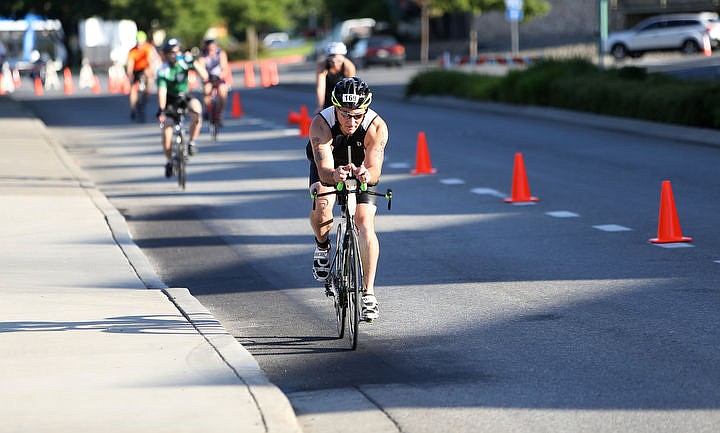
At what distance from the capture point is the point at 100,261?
1284 cm

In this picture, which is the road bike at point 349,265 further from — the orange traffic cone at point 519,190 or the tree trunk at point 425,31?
the tree trunk at point 425,31

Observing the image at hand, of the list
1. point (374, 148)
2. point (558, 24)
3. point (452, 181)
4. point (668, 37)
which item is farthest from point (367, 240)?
point (558, 24)

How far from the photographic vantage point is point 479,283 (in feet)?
38.3

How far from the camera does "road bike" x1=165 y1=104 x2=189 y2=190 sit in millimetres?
19469

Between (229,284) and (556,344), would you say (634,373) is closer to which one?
(556,344)

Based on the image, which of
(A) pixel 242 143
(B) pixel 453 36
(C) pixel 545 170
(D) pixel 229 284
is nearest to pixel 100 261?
(D) pixel 229 284

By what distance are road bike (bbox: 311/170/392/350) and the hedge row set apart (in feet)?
60.8

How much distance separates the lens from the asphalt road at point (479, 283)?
25.1ft

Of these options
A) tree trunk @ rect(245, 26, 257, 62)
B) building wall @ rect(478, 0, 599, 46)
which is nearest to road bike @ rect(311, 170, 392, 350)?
building wall @ rect(478, 0, 599, 46)

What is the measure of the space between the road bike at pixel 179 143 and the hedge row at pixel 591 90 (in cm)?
1115

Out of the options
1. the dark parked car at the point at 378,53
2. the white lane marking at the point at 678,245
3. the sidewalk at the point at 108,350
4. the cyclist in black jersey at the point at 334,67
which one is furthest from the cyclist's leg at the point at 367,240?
the dark parked car at the point at 378,53

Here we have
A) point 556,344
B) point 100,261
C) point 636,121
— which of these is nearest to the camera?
point 556,344

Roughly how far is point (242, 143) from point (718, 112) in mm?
9169

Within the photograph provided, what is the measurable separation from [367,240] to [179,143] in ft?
34.5
